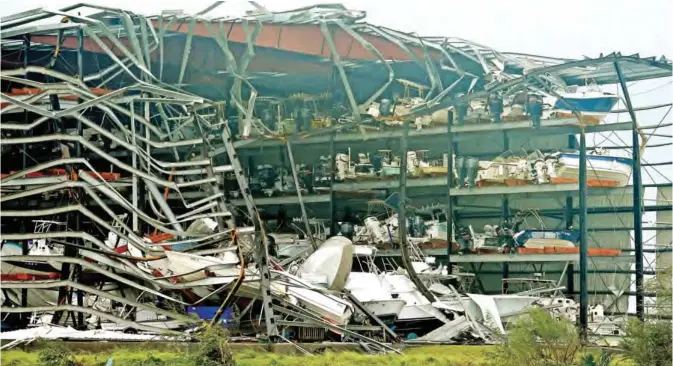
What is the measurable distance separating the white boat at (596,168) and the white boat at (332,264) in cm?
922

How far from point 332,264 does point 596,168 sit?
11.1m

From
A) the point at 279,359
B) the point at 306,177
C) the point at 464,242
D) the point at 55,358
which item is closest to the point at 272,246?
the point at 464,242

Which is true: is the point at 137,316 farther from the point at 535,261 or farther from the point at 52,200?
the point at 535,261

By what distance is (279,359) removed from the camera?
958 inches

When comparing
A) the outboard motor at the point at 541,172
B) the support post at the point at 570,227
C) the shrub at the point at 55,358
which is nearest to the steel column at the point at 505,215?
the support post at the point at 570,227

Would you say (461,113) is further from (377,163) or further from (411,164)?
(377,163)

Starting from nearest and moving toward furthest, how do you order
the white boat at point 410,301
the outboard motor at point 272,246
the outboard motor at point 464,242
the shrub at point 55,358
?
the shrub at point 55,358
the white boat at point 410,301
the outboard motor at point 272,246
the outboard motor at point 464,242

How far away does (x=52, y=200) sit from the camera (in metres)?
36.7

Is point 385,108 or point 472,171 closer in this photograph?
point 472,171

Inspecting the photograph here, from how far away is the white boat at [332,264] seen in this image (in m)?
33.1

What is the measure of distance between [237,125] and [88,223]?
46.8 ft

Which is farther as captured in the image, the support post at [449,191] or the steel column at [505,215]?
the steel column at [505,215]

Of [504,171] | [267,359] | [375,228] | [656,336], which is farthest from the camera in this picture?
[504,171]

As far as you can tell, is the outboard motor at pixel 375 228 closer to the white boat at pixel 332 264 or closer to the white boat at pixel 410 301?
the white boat at pixel 410 301
